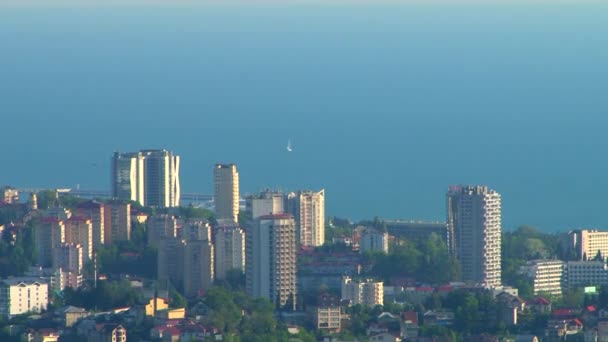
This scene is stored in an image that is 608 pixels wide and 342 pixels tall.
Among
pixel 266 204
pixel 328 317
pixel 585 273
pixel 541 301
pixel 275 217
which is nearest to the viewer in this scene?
pixel 328 317

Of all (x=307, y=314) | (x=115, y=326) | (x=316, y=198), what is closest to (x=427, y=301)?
(x=307, y=314)

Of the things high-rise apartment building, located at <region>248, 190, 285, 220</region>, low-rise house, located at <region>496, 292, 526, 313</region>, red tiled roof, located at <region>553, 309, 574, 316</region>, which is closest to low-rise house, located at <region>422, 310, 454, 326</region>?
low-rise house, located at <region>496, 292, 526, 313</region>

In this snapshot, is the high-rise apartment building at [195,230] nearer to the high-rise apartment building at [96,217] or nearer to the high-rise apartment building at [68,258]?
the high-rise apartment building at [96,217]

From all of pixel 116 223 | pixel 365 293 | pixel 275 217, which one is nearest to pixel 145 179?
pixel 116 223

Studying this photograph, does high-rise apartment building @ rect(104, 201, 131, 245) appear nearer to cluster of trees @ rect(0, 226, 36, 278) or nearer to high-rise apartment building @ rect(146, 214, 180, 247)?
high-rise apartment building @ rect(146, 214, 180, 247)

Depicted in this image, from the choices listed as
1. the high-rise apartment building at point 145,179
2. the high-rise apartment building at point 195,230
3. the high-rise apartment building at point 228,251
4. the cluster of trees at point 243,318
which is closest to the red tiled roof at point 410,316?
the cluster of trees at point 243,318

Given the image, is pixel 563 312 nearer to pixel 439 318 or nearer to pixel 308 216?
pixel 439 318
